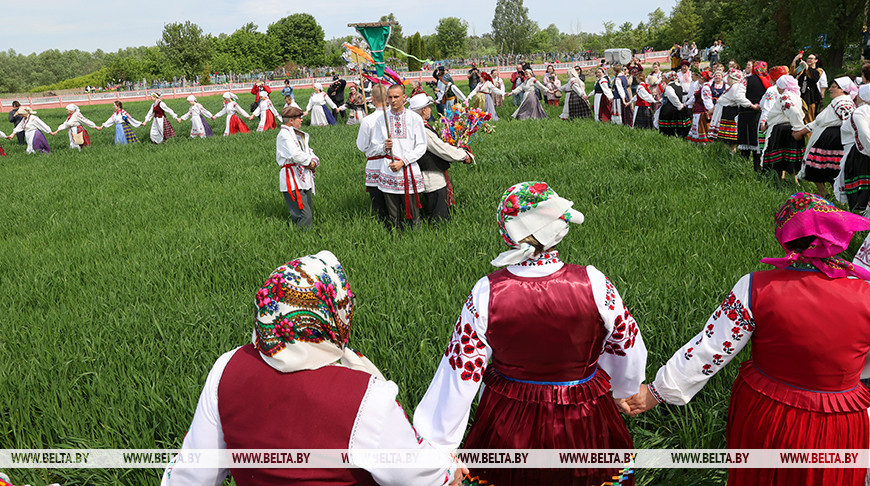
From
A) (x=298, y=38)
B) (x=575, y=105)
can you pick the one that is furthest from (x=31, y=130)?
(x=298, y=38)

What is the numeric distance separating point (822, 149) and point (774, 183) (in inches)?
41.1

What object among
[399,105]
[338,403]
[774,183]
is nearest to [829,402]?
[338,403]

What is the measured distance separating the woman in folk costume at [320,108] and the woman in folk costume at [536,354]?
17.2 m

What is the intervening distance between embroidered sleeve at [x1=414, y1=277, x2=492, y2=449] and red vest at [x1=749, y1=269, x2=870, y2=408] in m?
0.95

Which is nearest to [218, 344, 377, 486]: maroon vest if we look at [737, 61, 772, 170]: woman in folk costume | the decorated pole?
the decorated pole

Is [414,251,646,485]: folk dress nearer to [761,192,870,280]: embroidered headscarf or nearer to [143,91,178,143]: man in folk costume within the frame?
[761,192,870,280]: embroidered headscarf

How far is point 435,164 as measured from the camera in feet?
20.9

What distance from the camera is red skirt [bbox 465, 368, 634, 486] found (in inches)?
80.7

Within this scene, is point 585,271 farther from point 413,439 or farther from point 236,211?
point 236,211

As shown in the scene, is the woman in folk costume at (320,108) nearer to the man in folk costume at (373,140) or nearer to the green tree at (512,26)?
the man in folk costume at (373,140)

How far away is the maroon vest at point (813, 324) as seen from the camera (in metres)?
1.92

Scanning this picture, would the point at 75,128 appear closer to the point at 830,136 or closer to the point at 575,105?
the point at 575,105

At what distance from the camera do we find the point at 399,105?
5996 millimetres

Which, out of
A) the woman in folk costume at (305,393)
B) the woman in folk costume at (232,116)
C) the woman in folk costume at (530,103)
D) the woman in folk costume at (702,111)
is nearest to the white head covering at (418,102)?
the woman in folk costume at (305,393)
